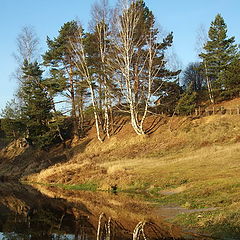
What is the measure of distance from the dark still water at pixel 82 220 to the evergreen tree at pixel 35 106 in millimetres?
24592

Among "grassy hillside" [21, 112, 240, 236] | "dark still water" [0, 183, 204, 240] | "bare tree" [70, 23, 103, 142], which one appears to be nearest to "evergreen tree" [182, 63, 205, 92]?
"grassy hillside" [21, 112, 240, 236]

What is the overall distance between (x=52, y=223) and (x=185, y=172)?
1108cm

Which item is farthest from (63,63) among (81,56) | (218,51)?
(218,51)

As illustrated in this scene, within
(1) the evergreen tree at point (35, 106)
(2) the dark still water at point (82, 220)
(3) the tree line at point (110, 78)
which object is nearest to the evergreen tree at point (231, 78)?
(3) the tree line at point (110, 78)

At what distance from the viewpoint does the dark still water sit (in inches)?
409

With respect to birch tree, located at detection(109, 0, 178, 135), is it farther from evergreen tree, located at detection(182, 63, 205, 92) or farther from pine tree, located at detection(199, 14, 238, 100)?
evergreen tree, located at detection(182, 63, 205, 92)

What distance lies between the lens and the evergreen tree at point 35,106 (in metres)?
42.9

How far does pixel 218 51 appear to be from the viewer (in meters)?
44.8

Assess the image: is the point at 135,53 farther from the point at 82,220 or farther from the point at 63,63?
the point at 82,220

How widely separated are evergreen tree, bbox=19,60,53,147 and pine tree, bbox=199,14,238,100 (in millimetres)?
23435

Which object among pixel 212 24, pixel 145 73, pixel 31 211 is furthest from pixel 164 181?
pixel 212 24

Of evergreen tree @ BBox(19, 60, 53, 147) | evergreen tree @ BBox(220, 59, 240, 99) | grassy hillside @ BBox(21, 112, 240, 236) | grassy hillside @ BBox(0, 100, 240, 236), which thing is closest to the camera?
grassy hillside @ BBox(21, 112, 240, 236)

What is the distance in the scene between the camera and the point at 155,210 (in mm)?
13922

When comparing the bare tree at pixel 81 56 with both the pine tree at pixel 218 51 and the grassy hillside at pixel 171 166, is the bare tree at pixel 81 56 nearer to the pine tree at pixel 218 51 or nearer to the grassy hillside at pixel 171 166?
the grassy hillside at pixel 171 166
